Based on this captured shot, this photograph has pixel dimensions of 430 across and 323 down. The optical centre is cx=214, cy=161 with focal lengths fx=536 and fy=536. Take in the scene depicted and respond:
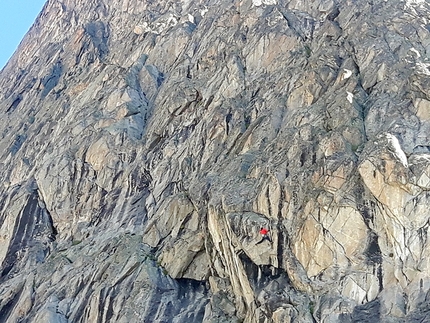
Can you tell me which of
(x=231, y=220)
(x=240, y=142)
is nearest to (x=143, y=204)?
(x=240, y=142)

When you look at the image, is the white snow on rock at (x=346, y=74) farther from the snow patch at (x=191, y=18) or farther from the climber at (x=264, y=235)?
the snow patch at (x=191, y=18)

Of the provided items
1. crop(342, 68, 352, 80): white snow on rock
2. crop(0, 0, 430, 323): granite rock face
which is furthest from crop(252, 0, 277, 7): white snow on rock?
crop(342, 68, 352, 80): white snow on rock

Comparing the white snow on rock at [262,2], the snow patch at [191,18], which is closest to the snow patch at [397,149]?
the white snow on rock at [262,2]

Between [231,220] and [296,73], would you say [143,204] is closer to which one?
[231,220]

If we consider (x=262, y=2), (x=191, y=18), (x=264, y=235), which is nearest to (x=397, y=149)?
(x=264, y=235)

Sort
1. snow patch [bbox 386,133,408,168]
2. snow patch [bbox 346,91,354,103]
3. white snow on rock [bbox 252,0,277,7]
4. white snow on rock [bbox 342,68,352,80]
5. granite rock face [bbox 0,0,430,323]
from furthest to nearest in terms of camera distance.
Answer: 1. white snow on rock [bbox 252,0,277,7]
2. white snow on rock [bbox 342,68,352,80]
3. snow patch [bbox 346,91,354,103]
4. snow patch [bbox 386,133,408,168]
5. granite rock face [bbox 0,0,430,323]

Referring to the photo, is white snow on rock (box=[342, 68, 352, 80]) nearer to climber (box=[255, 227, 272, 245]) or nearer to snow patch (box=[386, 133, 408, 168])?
snow patch (box=[386, 133, 408, 168])

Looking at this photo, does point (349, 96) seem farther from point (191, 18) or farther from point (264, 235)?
point (191, 18)
